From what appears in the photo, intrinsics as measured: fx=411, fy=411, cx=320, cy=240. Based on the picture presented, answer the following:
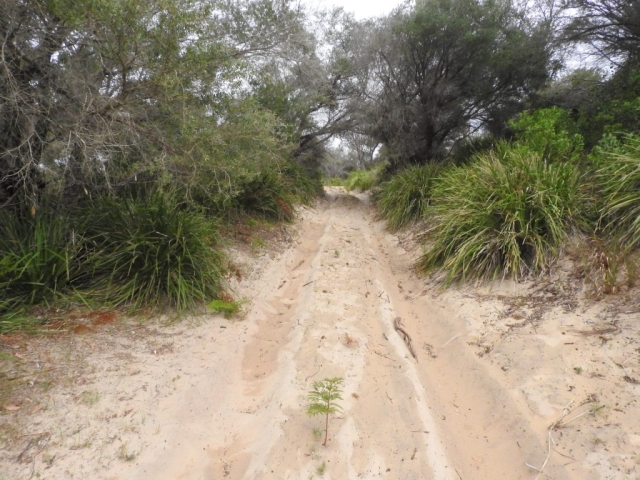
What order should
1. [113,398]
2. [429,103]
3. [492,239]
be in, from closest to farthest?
[113,398]
[492,239]
[429,103]

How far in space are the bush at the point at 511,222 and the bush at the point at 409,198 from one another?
2703mm

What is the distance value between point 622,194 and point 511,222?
1.19 m

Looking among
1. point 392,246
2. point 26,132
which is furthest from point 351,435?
point 392,246

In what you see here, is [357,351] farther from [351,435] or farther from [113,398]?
[113,398]

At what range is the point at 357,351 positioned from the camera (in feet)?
13.8

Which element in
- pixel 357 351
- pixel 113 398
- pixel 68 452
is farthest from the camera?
pixel 357 351

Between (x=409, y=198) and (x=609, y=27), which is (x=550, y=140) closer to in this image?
(x=409, y=198)

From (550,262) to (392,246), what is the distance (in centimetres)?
381

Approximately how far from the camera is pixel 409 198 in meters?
9.66

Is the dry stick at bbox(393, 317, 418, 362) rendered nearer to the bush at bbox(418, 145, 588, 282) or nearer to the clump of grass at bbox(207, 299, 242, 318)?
the bush at bbox(418, 145, 588, 282)

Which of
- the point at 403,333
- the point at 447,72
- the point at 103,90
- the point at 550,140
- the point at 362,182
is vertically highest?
the point at 447,72

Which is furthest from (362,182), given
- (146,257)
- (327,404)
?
(327,404)

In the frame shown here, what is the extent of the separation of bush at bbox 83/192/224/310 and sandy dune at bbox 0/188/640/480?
0.48 m

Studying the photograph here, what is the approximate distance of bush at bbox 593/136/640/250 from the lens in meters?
4.40
